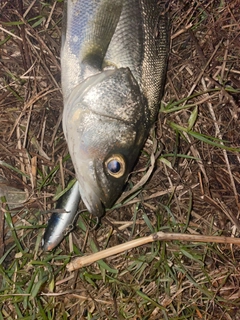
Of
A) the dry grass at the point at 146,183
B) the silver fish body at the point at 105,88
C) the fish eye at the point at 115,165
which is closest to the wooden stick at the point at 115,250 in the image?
the dry grass at the point at 146,183

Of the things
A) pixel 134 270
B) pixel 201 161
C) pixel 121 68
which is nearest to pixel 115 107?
pixel 121 68

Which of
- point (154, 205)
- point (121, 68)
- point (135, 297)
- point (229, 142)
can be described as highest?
point (121, 68)

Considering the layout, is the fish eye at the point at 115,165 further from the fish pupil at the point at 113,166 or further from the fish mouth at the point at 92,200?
the fish mouth at the point at 92,200

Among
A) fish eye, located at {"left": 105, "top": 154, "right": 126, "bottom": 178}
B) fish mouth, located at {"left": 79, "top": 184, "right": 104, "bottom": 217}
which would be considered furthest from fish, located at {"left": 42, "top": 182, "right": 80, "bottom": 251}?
fish eye, located at {"left": 105, "top": 154, "right": 126, "bottom": 178}

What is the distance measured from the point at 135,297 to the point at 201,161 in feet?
3.50

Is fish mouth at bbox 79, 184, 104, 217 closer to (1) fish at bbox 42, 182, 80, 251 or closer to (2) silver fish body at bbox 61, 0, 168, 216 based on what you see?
(2) silver fish body at bbox 61, 0, 168, 216

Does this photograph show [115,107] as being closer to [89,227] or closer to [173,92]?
[173,92]

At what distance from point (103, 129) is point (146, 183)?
713 mm

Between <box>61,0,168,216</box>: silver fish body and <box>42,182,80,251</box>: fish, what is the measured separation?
28cm

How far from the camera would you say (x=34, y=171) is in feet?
8.91

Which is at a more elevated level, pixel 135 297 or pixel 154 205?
pixel 154 205

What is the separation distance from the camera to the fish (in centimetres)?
260

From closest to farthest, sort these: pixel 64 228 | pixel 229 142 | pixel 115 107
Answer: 1. pixel 115 107
2. pixel 64 228
3. pixel 229 142

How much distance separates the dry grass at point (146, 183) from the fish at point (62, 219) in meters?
0.09
